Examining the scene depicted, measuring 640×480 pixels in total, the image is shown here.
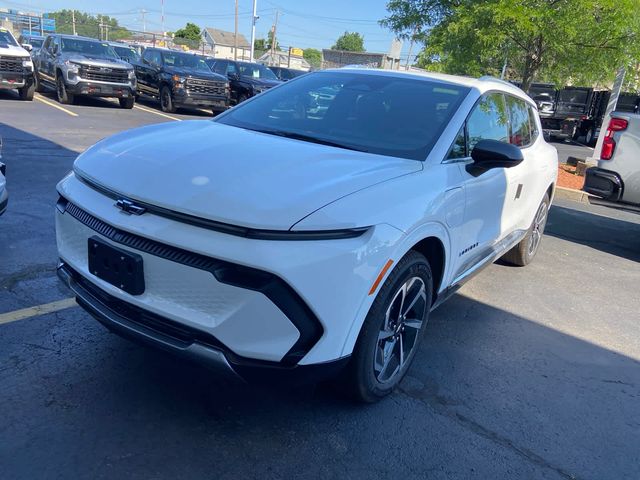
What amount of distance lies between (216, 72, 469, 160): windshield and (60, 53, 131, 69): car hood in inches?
509

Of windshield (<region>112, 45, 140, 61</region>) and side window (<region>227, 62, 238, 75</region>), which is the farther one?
windshield (<region>112, 45, 140, 61</region>)

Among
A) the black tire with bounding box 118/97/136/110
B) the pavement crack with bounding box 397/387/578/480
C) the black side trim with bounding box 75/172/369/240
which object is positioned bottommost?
the black tire with bounding box 118/97/136/110

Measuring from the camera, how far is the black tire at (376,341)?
8.54ft

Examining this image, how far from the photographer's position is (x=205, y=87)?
16891mm

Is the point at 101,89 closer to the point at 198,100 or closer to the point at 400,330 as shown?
the point at 198,100

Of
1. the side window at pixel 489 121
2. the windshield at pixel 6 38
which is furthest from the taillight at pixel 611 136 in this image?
the windshield at pixel 6 38

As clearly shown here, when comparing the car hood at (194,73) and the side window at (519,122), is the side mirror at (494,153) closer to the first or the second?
the side window at (519,122)

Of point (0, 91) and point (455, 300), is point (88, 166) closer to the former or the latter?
point (455, 300)

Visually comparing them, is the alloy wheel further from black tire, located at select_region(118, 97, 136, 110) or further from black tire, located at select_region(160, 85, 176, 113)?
black tire, located at select_region(160, 85, 176, 113)

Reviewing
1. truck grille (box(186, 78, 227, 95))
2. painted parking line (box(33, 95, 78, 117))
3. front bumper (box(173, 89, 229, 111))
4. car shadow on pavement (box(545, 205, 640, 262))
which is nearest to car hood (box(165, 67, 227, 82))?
truck grille (box(186, 78, 227, 95))

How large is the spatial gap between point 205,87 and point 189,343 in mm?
15652

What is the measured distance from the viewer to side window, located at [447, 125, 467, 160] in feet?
10.9

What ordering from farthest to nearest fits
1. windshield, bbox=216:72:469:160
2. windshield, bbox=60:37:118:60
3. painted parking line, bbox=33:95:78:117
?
1. windshield, bbox=60:37:118:60
2. painted parking line, bbox=33:95:78:117
3. windshield, bbox=216:72:469:160

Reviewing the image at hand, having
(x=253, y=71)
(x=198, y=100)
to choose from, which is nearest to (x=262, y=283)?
(x=198, y=100)
